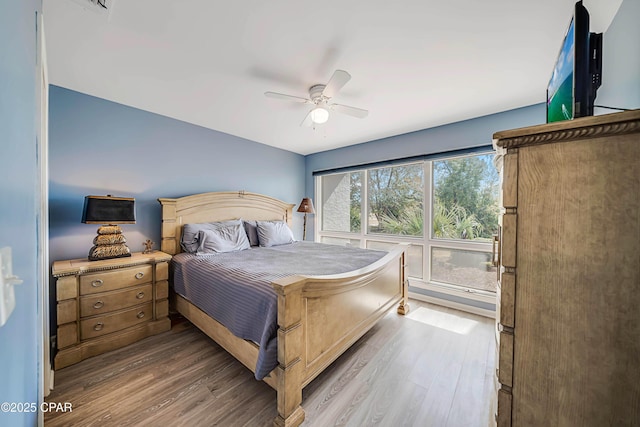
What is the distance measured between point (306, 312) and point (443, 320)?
2032 mm

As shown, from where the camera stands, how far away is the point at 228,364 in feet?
6.18

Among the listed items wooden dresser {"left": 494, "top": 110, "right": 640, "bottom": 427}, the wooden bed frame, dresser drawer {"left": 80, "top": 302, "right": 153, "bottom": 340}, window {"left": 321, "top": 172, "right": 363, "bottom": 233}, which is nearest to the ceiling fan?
wooden dresser {"left": 494, "top": 110, "right": 640, "bottom": 427}

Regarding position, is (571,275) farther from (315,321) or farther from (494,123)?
(494,123)

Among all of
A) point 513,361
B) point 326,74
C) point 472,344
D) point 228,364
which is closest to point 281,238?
point 228,364

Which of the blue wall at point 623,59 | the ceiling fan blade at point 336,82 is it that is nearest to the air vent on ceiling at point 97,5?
the ceiling fan blade at point 336,82

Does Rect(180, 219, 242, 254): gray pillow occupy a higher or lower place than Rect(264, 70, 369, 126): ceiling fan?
lower

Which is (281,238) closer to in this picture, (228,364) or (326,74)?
(228,364)

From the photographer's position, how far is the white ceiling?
1.35m

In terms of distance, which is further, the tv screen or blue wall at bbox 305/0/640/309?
blue wall at bbox 305/0/640/309

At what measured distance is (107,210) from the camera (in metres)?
2.10

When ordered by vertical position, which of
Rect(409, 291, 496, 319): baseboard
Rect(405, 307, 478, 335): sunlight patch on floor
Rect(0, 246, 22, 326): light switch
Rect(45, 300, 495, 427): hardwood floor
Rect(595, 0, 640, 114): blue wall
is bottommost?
Rect(45, 300, 495, 427): hardwood floor

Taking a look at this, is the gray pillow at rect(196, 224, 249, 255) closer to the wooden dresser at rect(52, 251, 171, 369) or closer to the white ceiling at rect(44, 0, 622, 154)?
the wooden dresser at rect(52, 251, 171, 369)

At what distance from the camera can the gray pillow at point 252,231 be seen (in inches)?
129

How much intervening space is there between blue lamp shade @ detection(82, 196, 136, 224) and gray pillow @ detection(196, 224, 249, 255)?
688mm
